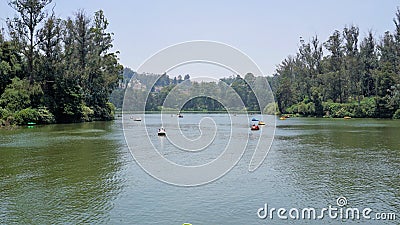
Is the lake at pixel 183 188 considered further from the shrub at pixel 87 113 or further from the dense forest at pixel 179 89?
the shrub at pixel 87 113

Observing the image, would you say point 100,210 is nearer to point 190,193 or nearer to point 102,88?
point 190,193

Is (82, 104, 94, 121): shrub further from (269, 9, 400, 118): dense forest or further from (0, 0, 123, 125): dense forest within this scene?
(269, 9, 400, 118): dense forest

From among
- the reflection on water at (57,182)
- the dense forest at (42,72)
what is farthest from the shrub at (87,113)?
the reflection on water at (57,182)

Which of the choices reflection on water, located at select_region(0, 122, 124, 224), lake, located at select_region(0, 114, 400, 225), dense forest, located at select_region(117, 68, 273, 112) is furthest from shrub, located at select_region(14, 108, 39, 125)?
lake, located at select_region(0, 114, 400, 225)

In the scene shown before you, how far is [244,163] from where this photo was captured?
19422 mm

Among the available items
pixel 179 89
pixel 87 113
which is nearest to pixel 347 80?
Result: pixel 87 113

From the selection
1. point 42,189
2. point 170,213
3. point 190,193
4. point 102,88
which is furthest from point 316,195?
point 102,88

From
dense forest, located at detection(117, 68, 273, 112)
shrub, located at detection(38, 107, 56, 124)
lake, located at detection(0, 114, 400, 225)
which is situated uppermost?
dense forest, located at detection(117, 68, 273, 112)

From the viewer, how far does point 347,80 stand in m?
77.2

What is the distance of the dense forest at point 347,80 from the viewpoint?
6451cm

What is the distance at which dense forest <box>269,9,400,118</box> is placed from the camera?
212 feet

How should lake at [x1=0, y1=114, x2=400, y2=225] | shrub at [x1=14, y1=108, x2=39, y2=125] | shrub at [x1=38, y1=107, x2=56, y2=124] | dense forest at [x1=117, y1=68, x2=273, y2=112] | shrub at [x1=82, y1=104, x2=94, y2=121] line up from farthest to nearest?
Answer: shrub at [x1=82, y1=104, x2=94, y2=121] → shrub at [x1=38, y1=107, x2=56, y2=124] → shrub at [x1=14, y1=108, x2=39, y2=125] → dense forest at [x1=117, y1=68, x2=273, y2=112] → lake at [x1=0, y1=114, x2=400, y2=225]

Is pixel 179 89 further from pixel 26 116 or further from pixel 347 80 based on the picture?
pixel 347 80

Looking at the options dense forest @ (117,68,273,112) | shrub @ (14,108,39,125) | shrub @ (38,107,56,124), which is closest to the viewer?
dense forest @ (117,68,273,112)
